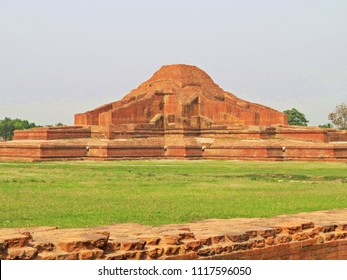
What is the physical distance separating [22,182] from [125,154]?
1186cm

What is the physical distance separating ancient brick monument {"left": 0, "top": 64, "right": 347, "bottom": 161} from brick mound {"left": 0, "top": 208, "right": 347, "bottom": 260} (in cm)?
1760

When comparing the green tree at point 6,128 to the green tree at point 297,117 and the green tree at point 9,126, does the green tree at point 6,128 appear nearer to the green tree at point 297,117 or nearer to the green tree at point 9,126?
the green tree at point 9,126

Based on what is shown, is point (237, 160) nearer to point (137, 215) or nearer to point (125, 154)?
point (125, 154)

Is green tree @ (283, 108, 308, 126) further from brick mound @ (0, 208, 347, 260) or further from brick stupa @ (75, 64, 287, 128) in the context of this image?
brick mound @ (0, 208, 347, 260)

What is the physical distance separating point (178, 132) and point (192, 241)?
2376 cm

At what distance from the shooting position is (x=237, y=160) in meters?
24.1

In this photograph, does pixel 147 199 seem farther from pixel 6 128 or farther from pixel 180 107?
pixel 6 128

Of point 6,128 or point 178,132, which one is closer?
point 178,132

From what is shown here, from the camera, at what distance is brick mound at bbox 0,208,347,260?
4.24 metres

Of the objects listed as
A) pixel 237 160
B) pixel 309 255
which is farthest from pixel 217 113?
pixel 309 255

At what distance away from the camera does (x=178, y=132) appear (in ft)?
93.5

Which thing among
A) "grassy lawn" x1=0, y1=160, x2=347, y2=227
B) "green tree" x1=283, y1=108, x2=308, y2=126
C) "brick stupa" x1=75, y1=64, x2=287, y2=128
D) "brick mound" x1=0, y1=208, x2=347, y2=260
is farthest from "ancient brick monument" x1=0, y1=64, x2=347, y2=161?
"green tree" x1=283, y1=108, x2=308, y2=126

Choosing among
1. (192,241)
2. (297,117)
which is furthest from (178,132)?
(297,117)
